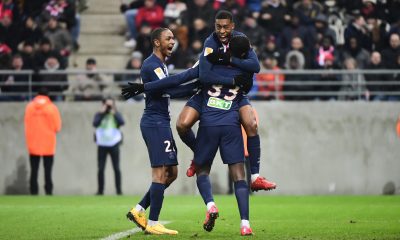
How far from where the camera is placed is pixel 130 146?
2541cm

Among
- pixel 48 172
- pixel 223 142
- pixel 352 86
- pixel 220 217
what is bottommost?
pixel 220 217

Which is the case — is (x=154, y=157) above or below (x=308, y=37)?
below

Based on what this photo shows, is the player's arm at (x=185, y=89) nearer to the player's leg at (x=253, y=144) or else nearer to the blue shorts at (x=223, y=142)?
the blue shorts at (x=223, y=142)

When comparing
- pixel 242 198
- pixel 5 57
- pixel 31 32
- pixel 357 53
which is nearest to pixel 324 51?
pixel 357 53

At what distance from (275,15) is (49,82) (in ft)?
17.9

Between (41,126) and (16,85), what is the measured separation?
7.26 feet

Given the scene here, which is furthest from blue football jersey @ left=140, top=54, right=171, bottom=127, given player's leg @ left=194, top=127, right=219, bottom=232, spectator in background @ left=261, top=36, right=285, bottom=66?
spectator in background @ left=261, top=36, right=285, bottom=66

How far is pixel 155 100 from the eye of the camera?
42.4 feet

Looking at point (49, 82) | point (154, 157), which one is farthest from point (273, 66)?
point (154, 157)

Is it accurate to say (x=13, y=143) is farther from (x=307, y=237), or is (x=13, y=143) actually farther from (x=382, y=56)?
(x=307, y=237)

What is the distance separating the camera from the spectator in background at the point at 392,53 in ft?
81.1

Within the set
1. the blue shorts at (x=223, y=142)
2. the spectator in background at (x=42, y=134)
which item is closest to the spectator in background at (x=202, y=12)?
the spectator in background at (x=42, y=134)

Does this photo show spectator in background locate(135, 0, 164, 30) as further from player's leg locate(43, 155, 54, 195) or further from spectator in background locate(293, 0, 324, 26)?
player's leg locate(43, 155, 54, 195)

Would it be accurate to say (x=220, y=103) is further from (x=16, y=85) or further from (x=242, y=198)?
(x=16, y=85)
